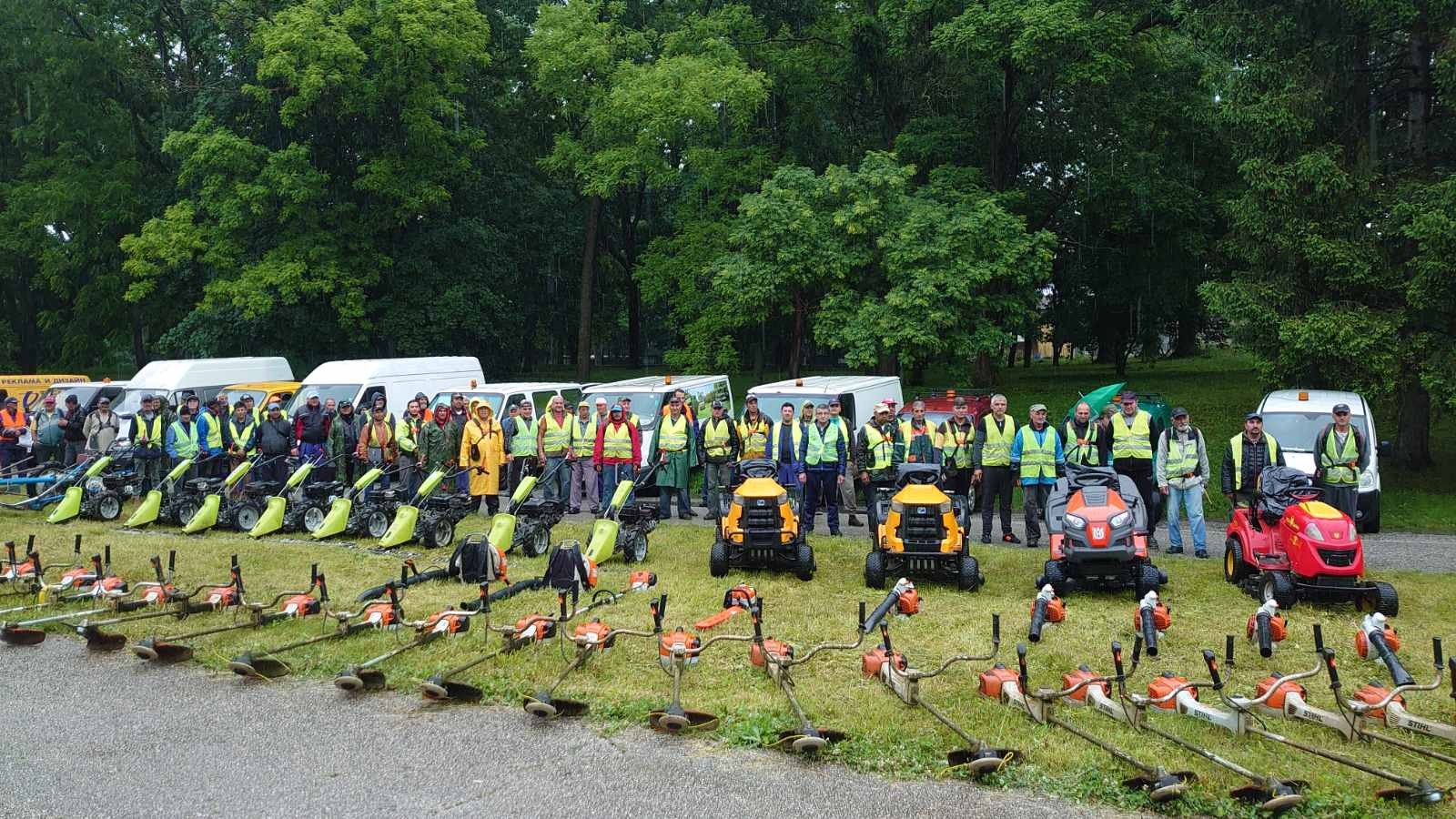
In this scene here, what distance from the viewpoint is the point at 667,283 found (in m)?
28.9

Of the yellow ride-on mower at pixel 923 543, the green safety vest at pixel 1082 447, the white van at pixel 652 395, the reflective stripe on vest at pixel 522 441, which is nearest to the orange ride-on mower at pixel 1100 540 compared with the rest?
the yellow ride-on mower at pixel 923 543

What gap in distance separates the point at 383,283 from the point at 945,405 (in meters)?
19.0

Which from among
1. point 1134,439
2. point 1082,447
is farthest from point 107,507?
point 1134,439

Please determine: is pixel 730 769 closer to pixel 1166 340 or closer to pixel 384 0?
pixel 384 0

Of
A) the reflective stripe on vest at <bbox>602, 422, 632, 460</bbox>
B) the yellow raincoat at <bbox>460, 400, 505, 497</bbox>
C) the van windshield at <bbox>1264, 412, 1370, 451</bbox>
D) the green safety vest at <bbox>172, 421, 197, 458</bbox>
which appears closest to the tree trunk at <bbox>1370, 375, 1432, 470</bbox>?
the van windshield at <bbox>1264, 412, 1370, 451</bbox>

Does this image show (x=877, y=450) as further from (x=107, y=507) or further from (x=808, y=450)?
(x=107, y=507)

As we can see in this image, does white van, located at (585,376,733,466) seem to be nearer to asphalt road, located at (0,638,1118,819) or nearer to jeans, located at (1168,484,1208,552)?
jeans, located at (1168,484,1208,552)

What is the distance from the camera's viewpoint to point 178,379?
64.1 ft

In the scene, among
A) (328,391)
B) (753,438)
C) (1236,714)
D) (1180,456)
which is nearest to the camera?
(1236,714)

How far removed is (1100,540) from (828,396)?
6758 mm

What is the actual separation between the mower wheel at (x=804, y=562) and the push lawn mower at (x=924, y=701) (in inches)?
105

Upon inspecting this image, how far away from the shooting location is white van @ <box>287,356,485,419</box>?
17.9 m

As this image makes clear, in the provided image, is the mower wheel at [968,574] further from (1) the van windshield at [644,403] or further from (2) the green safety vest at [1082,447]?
(1) the van windshield at [644,403]

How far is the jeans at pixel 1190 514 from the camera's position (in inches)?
463
